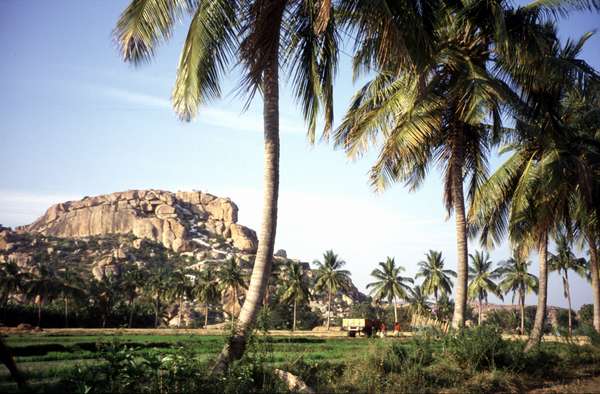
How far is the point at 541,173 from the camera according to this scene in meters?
14.0

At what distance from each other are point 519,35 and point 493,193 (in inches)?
194

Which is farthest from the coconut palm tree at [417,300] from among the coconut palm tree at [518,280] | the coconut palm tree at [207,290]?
the coconut palm tree at [207,290]

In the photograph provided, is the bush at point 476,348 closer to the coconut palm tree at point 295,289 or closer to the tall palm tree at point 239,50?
the tall palm tree at point 239,50

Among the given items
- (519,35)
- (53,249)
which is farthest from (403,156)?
(53,249)

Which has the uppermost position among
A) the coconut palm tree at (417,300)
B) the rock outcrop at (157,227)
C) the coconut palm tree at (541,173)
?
the rock outcrop at (157,227)

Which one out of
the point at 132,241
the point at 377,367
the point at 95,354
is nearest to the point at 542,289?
the point at 377,367

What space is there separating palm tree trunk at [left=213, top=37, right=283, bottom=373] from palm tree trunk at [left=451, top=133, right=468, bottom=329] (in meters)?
6.16

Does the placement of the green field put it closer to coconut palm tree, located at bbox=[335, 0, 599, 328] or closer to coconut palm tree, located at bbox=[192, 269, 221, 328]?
coconut palm tree, located at bbox=[335, 0, 599, 328]

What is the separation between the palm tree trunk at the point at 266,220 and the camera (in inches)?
287

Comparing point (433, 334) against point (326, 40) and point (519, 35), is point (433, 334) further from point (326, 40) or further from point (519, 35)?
point (519, 35)

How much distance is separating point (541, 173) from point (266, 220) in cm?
975

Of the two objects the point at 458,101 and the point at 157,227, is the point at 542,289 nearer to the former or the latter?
the point at 458,101

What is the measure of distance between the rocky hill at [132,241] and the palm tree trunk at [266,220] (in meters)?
101

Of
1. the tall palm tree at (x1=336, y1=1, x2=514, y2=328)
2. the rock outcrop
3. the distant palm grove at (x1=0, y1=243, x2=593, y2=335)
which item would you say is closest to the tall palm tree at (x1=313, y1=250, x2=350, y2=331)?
the distant palm grove at (x1=0, y1=243, x2=593, y2=335)
